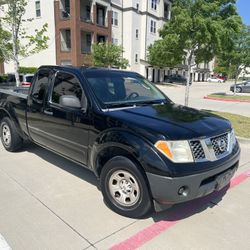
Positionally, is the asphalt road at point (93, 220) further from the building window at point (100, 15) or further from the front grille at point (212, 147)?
the building window at point (100, 15)

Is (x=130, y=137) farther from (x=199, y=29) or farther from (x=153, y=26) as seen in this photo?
(x=153, y=26)

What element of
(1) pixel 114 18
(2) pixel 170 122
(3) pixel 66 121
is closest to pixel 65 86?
(3) pixel 66 121

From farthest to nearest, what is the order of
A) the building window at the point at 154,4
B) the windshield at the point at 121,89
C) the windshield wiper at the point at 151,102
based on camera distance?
the building window at the point at 154,4 < the windshield wiper at the point at 151,102 < the windshield at the point at 121,89

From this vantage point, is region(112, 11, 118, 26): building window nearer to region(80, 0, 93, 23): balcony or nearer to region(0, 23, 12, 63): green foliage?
region(80, 0, 93, 23): balcony

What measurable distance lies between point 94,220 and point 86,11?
2978 centimetres

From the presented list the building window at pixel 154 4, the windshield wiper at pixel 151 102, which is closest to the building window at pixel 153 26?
the building window at pixel 154 4

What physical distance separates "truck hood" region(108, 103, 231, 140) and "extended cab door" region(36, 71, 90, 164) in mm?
538

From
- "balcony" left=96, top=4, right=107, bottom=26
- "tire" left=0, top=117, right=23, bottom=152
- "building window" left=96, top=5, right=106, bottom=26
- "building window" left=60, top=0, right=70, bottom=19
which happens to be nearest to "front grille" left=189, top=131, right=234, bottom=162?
"tire" left=0, top=117, right=23, bottom=152

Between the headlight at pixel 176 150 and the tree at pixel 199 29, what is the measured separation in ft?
22.4

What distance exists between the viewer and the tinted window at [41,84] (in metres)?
4.44

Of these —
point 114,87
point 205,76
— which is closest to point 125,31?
point 114,87

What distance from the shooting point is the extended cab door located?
143 inches

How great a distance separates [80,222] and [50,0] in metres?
28.6

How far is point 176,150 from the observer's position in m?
2.79
